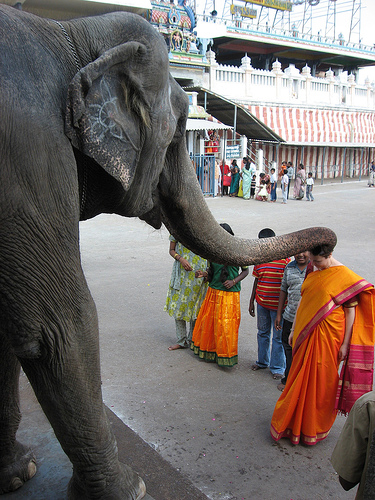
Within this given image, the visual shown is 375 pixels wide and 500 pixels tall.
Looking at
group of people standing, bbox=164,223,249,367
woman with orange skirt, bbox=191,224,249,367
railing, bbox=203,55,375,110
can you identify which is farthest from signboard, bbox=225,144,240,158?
woman with orange skirt, bbox=191,224,249,367

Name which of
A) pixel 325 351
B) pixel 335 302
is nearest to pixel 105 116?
pixel 335 302

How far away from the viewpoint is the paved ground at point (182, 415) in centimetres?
280

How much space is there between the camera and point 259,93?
21.9m

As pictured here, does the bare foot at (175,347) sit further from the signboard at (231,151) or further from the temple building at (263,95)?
the signboard at (231,151)

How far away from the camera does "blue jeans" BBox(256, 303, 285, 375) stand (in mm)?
4238

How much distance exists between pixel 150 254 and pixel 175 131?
648 centimetres

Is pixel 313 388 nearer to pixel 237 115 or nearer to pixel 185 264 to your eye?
pixel 185 264

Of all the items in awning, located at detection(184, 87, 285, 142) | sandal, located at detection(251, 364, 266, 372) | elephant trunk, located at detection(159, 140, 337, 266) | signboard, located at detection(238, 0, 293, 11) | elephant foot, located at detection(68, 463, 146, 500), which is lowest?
sandal, located at detection(251, 364, 266, 372)

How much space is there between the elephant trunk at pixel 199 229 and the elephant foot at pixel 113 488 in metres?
1.07

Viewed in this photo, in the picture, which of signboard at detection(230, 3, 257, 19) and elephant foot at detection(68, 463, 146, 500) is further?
signboard at detection(230, 3, 257, 19)

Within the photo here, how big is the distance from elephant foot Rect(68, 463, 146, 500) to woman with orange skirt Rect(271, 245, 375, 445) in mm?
1331

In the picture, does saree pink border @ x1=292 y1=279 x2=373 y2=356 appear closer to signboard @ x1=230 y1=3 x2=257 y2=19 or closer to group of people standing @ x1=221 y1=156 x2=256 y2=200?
group of people standing @ x1=221 y1=156 x2=256 y2=200

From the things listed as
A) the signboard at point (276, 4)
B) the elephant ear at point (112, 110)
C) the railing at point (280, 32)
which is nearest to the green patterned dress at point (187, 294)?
the elephant ear at point (112, 110)

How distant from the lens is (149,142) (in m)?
1.99
